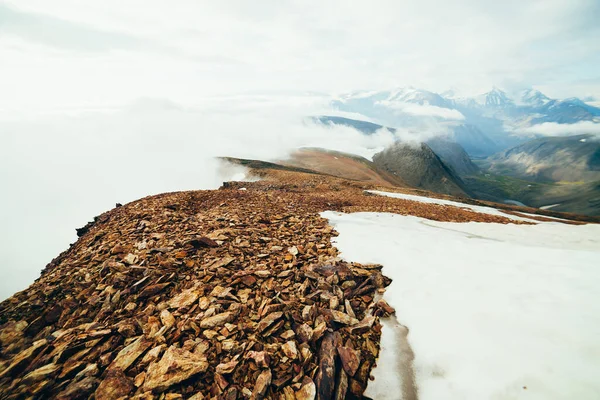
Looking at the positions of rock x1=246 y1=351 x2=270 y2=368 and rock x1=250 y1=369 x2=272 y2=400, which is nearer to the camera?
rock x1=250 y1=369 x2=272 y2=400

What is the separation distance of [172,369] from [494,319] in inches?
324

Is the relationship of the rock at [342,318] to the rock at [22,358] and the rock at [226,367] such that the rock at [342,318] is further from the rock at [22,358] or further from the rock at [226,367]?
the rock at [22,358]

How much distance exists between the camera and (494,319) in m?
6.91

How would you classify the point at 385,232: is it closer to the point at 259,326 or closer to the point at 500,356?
the point at 500,356

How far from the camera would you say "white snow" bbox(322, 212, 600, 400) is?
5480 mm

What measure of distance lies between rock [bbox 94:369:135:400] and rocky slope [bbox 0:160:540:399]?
2 cm

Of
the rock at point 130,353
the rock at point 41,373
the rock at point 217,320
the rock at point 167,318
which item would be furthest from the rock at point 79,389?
the rock at point 217,320

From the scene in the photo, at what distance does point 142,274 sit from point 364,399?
8071 millimetres

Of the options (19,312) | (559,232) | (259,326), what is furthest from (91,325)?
(559,232)

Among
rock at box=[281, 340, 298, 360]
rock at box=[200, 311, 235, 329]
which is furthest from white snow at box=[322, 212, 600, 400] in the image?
rock at box=[200, 311, 235, 329]

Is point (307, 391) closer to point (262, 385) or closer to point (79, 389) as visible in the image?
point (262, 385)

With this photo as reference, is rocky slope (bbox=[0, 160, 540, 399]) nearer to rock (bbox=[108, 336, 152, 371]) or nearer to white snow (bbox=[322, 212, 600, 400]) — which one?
rock (bbox=[108, 336, 152, 371])

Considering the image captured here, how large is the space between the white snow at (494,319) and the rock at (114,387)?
5.54 m

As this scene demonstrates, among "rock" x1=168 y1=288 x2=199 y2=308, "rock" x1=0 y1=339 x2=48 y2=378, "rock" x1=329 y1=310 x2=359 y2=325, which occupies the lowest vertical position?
"rock" x1=0 y1=339 x2=48 y2=378
